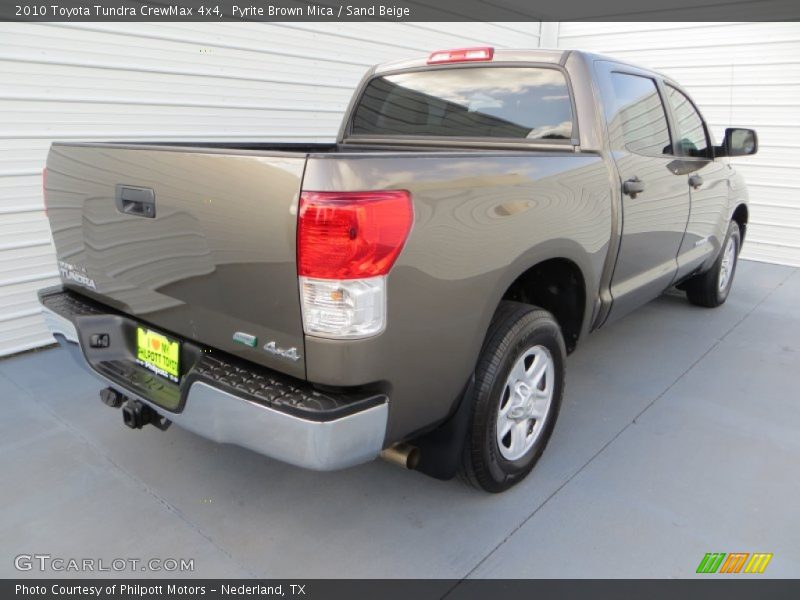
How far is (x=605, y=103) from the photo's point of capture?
2.93 m

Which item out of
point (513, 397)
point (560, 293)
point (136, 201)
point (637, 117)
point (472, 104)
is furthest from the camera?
point (637, 117)

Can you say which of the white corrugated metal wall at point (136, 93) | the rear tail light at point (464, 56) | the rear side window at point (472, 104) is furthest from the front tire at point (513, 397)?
the white corrugated metal wall at point (136, 93)

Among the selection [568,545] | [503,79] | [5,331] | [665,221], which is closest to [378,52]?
[503,79]

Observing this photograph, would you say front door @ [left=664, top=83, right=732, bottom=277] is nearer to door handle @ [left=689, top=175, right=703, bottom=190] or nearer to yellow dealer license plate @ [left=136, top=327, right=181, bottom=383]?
door handle @ [left=689, top=175, right=703, bottom=190]

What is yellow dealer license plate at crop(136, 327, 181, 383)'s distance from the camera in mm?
2102

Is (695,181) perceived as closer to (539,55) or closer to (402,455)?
(539,55)

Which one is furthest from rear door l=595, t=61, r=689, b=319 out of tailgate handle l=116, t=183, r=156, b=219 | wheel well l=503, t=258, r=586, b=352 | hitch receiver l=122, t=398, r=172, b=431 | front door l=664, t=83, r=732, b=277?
hitch receiver l=122, t=398, r=172, b=431

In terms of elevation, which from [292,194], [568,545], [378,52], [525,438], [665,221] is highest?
[378,52]

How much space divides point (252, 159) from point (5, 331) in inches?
125

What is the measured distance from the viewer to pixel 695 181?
12.5ft

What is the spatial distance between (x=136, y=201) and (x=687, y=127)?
3567 millimetres

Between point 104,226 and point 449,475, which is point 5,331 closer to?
point 104,226

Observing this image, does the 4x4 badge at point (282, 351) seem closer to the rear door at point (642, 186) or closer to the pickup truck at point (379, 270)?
the pickup truck at point (379, 270)
